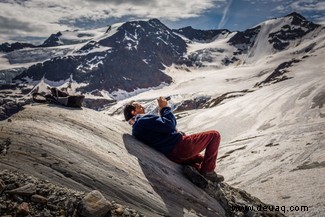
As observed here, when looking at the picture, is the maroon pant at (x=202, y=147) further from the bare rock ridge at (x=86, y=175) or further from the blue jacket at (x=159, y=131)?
the bare rock ridge at (x=86, y=175)

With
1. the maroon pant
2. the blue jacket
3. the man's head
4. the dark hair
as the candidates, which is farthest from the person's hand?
the dark hair

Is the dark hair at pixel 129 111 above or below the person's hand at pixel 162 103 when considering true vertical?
below

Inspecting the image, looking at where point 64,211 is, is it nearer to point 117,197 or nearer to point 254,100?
point 117,197

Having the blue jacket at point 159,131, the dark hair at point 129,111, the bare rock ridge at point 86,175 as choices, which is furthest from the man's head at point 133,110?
the bare rock ridge at point 86,175

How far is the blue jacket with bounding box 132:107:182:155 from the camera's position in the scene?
26.3 feet

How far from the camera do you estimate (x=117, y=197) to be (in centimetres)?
572

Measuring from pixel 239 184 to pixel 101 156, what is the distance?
11.3 m

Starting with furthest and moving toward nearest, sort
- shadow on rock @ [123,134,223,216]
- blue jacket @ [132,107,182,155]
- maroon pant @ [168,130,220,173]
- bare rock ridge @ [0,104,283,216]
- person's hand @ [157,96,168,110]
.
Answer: person's hand @ [157,96,168,110] < maroon pant @ [168,130,220,173] < blue jacket @ [132,107,182,155] < shadow on rock @ [123,134,223,216] < bare rock ridge @ [0,104,283,216]

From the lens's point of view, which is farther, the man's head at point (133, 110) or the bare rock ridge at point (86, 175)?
the man's head at point (133, 110)

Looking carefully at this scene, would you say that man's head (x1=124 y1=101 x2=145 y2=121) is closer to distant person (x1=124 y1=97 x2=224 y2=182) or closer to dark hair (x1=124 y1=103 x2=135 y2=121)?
dark hair (x1=124 y1=103 x2=135 y2=121)

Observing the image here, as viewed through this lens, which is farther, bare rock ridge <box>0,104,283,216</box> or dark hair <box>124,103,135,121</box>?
dark hair <box>124,103,135,121</box>

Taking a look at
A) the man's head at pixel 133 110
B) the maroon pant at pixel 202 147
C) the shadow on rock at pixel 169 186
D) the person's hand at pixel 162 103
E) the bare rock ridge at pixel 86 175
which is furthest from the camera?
the man's head at pixel 133 110

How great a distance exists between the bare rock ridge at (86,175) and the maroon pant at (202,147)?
17.6 inches

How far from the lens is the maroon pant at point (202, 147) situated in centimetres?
812
